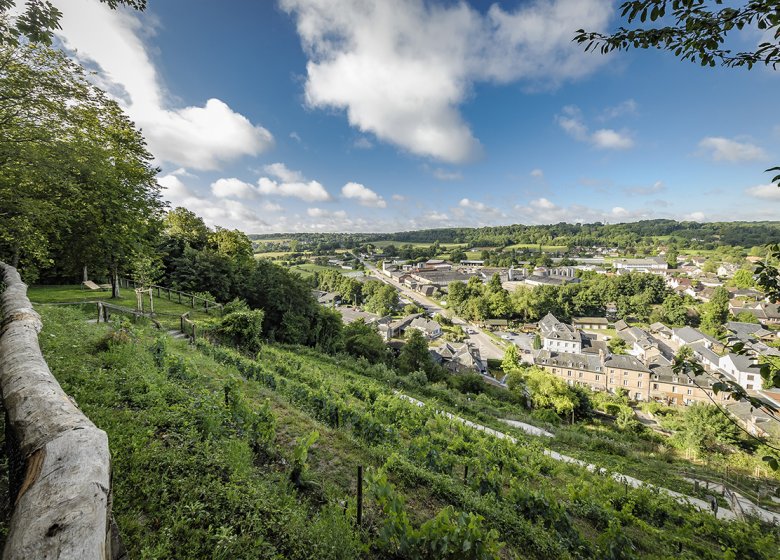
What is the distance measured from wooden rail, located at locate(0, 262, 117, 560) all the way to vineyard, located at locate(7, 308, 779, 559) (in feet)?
3.39

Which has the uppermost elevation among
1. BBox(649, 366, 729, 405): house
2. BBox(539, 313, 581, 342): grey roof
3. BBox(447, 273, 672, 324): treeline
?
BBox(447, 273, 672, 324): treeline

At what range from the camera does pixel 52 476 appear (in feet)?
6.57

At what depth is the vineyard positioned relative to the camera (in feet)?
10.4

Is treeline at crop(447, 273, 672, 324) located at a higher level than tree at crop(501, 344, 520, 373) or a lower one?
higher

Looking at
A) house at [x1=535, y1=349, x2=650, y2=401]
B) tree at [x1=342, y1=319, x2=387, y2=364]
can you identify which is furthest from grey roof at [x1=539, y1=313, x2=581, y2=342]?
tree at [x1=342, y1=319, x2=387, y2=364]

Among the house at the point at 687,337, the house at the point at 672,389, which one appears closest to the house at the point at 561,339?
the house at the point at 672,389

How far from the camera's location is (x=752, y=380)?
3828 cm

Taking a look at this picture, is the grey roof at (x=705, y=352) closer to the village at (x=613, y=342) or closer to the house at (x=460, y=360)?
the village at (x=613, y=342)

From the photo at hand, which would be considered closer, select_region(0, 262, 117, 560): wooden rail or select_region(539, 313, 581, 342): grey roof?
select_region(0, 262, 117, 560): wooden rail

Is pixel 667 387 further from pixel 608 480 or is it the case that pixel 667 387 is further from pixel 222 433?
pixel 222 433

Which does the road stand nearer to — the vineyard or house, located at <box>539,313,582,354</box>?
house, located at <box>539,313,582,354</box>

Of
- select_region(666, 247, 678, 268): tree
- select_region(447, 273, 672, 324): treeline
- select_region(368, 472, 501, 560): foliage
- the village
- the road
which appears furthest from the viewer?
select_region(666, 247, 678, 268): tree

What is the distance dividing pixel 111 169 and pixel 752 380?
65.5 metres

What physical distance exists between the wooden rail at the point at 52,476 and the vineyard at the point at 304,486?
103 cm
